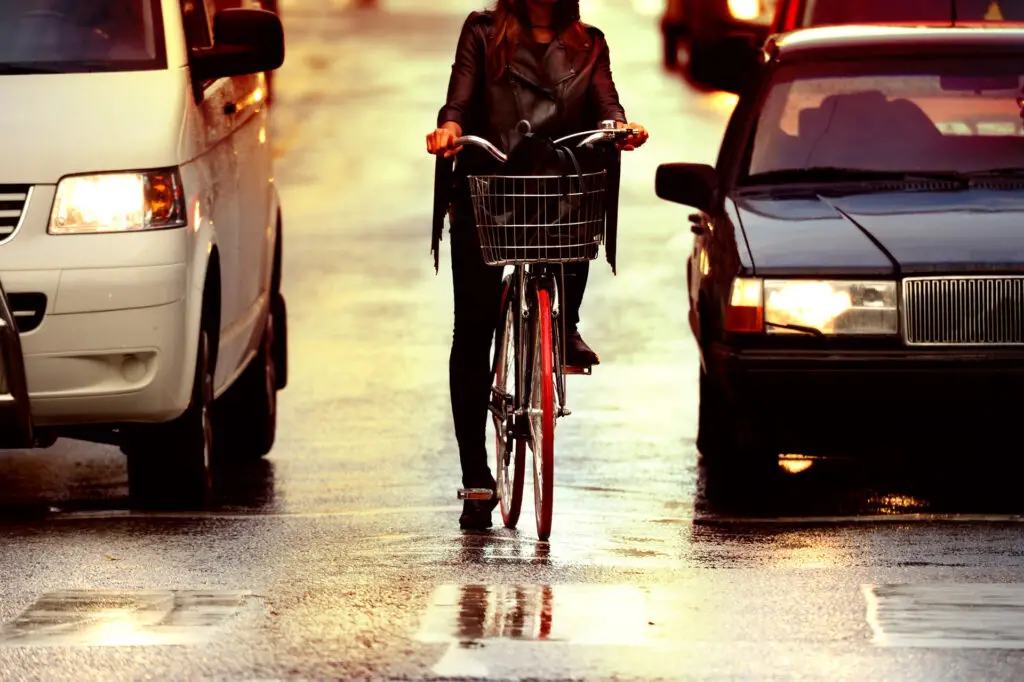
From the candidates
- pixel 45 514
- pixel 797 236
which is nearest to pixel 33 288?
pixel 45 514

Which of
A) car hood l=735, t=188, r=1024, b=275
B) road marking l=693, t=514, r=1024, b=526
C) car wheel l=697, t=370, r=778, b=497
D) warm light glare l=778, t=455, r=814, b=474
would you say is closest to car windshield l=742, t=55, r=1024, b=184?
car hood l=735, t=188, r=1024, b=275

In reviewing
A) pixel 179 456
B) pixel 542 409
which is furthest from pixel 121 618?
pixel 179 456

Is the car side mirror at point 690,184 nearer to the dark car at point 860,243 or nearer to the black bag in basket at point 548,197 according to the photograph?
the dark car at point 860,243

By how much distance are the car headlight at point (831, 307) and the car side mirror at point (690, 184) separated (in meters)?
1.05

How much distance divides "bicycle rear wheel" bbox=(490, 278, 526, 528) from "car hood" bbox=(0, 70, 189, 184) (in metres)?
1.24

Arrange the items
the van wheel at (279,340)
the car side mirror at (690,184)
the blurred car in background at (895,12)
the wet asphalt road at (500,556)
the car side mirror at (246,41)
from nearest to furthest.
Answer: the wet asphalt road at (500,556) → the car side mirror at (246,41) → the car side mirror at (690,184) → the van wheel at (279,340) → the blurred car in background at (895,12)

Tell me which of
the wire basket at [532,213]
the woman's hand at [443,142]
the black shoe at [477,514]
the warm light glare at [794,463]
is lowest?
the warm light glare at [794,463]

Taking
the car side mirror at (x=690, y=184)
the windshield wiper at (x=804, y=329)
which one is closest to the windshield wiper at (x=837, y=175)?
the car side mirror at (x=690, y=184)

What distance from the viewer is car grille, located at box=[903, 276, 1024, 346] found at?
27.2 feet

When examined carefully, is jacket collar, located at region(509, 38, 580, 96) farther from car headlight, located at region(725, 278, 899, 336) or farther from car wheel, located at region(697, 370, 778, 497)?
car wheel, located at region(697, 370, 778, 497)

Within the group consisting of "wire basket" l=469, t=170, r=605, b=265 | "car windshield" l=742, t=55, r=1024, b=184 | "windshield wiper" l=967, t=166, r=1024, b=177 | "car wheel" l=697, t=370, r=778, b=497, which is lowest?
"car wheel" l=697, t=370, r=778, b=497

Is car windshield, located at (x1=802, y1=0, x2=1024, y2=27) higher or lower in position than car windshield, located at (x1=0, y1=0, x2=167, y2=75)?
lower

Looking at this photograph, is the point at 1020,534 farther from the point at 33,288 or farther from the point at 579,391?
the point at 579,391

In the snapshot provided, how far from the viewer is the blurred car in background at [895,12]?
1245 centimetres
